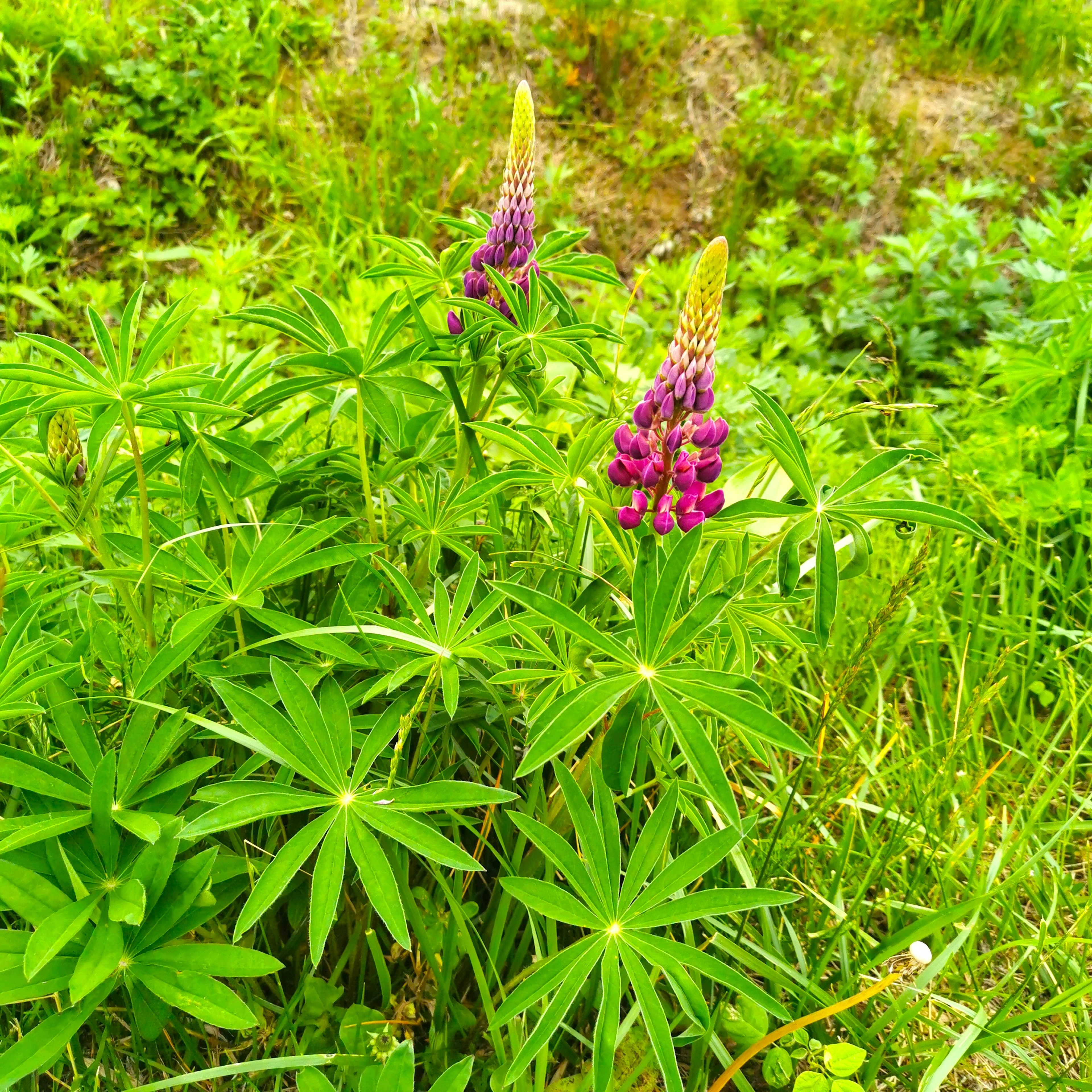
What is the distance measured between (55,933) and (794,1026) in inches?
39.2

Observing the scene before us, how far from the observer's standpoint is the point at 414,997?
4.91ft

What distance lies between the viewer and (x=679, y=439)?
4.19 feet

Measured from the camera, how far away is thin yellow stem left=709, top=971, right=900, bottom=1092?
132 centimetres

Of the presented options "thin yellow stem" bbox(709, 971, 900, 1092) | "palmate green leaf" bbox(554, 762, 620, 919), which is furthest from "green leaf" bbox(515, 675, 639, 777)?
"thin yellow stem" bbox(709, 971, 900, 1092)

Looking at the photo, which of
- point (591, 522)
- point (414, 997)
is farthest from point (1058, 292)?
point (414, 997)

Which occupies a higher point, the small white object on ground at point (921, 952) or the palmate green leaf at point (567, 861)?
the palmate green leaf at point (567, 861)

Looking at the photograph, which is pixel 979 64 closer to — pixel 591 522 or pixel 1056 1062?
pixel 591 522

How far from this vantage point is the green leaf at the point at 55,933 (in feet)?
3.50

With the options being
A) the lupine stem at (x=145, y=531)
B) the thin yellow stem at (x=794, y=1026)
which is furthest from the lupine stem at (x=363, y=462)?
the thin yellow stem at (x=794, y=1026)

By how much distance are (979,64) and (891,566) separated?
13.2ft

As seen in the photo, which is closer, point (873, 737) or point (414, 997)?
point (414, 997)

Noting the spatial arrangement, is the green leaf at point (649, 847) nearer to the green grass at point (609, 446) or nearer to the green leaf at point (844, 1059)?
the green grass at point (609, 446)

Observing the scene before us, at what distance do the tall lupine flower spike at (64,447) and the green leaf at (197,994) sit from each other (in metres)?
0.68

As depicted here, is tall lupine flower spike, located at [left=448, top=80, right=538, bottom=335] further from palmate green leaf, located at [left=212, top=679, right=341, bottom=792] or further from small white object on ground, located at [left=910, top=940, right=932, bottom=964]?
small white object on ground, located at [left=910, top=940, right=932, bottom=964]
